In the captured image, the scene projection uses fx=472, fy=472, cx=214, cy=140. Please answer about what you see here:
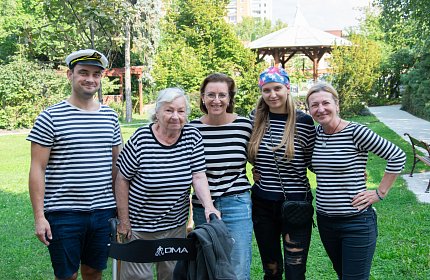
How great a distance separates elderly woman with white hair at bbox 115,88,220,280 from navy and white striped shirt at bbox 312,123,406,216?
764 millimetres

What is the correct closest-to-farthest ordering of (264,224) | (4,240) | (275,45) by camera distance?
(264,224)
(4,240)
(275,45)

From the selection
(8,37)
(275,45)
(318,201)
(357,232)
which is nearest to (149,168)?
(318,201)

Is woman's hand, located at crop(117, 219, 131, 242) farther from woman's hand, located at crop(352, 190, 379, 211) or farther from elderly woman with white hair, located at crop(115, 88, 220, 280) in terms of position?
woman's hand, located at crop(352, 190, 379, 211)

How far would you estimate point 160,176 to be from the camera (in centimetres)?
294

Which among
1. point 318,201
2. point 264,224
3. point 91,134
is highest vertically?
point 91,134

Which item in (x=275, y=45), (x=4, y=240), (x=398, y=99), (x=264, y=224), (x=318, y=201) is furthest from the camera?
(x=398, y=99)

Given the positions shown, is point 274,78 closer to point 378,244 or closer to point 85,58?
point 85,58

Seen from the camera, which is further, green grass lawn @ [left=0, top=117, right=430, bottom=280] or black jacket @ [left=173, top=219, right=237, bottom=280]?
green grass lawn @ [left=0, top=117, right=430, bottom=280]

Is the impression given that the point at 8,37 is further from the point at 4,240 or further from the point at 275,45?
the point at 4,240

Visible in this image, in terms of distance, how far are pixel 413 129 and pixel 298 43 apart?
8.56 m

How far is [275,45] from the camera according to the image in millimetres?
24828

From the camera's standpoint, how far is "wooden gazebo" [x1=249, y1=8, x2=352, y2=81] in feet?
81.0

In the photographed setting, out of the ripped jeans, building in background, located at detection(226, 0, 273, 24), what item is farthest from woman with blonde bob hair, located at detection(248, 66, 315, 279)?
building in background, located at detection(226, 0, 273, 24)

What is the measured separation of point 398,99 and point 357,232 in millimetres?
32695
